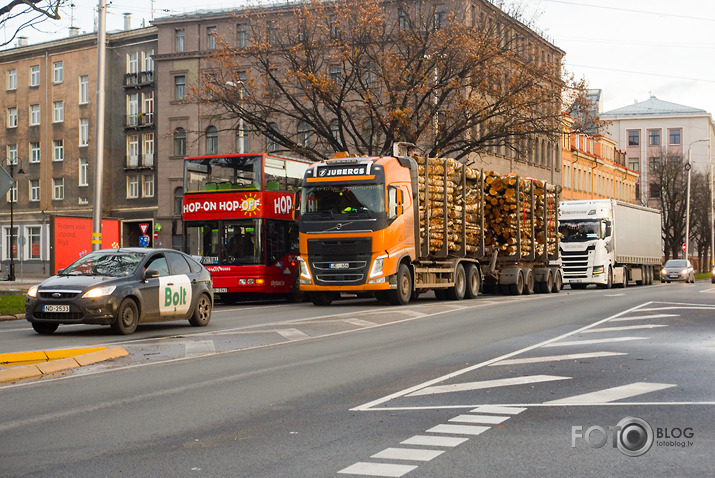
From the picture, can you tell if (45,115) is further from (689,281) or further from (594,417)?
(594,417)

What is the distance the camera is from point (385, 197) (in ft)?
81.0

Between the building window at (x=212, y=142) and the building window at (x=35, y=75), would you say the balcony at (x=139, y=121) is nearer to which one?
the building window at (x=212, y=142)

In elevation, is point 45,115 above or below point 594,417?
above

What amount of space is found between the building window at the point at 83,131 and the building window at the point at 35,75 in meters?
5.63

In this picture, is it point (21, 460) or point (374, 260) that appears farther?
point (374, 260)

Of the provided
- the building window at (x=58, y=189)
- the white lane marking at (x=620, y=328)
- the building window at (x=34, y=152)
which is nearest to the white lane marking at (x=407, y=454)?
the white lane marking at (x=620, y=328)

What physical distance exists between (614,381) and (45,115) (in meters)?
68.9

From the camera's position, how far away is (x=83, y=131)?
71.0m

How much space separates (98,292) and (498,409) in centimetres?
904

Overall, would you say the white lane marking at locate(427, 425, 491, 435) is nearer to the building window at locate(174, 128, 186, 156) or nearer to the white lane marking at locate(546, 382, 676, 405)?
the white lane marking at locate(546, 382, 676, 405)

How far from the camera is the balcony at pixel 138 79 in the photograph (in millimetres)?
68250

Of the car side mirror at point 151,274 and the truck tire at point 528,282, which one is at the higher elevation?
the car side mirror at point 151,274

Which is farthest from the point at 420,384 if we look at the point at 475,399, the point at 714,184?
the point at 714,184

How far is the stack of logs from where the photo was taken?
2748cm
